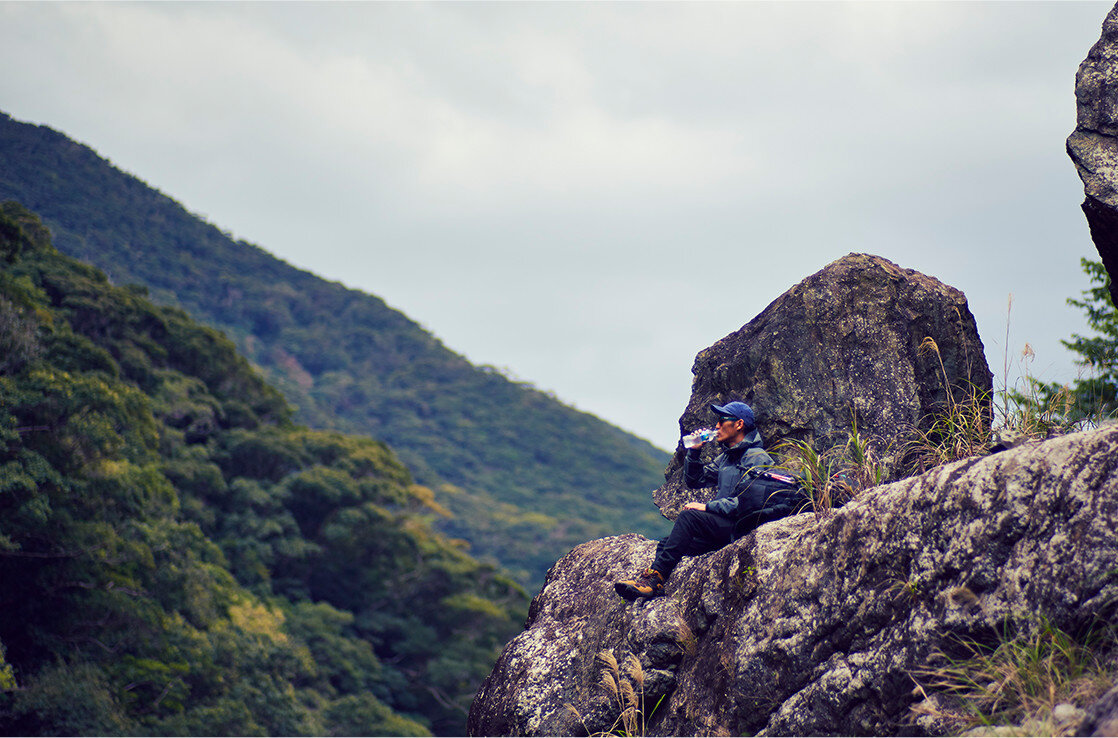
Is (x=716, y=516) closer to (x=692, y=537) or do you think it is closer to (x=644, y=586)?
(x=692, y=537)

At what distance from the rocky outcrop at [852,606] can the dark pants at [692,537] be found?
0.28ft

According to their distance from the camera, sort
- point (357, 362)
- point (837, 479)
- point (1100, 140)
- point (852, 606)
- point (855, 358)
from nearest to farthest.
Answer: point (852, 606) < point (1100, 140) < point (837, 479) < point (855, 358) < point (357, 362)

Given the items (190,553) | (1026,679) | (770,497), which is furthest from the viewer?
(190,553)

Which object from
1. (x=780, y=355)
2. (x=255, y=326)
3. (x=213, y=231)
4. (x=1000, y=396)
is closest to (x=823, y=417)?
(x=780, y=355)

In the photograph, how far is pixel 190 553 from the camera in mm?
19922

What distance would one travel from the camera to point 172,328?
29328 millimetres

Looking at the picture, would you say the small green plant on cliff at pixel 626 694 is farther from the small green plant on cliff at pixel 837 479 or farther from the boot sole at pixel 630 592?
the small green plant on cliff at pixel 837 479

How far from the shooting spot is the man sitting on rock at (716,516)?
5.17 metres

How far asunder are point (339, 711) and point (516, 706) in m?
20.2

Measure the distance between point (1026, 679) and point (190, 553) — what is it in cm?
2000

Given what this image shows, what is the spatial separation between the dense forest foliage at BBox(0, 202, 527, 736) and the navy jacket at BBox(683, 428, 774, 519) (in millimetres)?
13292

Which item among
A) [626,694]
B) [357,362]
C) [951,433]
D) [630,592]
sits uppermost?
[357,362]

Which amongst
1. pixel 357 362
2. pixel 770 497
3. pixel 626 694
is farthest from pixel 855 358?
pixel 357 362

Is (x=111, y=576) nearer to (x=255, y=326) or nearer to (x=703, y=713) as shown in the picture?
(x=703, y=713)
